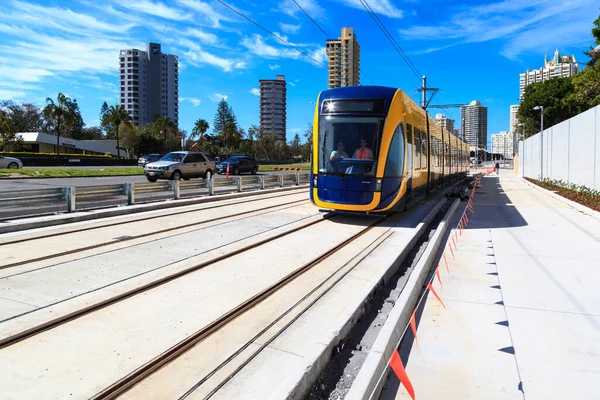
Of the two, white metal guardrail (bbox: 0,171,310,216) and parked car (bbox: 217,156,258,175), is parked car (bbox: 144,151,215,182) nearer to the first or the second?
white metal guardrail (bbox: 0,171,310,216)

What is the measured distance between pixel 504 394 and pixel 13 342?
13.9 ft

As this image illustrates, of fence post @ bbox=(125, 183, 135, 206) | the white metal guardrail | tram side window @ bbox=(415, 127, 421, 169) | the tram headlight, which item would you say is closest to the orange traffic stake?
the tram headlight

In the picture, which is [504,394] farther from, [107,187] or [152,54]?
[152,54]

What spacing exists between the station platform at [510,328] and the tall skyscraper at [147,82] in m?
164

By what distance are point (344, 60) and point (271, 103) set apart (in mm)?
136733

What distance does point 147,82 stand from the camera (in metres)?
169

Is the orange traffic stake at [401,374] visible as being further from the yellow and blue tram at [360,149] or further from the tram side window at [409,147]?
the tram side window at [409,147]

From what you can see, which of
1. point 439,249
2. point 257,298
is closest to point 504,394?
point 257,298

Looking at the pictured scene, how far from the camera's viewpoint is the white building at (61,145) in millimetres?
72656

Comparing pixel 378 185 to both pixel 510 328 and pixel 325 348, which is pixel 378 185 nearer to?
pixel 510 328

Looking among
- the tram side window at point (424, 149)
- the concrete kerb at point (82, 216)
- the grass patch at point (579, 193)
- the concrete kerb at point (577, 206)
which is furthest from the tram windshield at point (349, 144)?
the grass patch at point (579, 193)

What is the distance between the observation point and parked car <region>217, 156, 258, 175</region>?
1447 inches

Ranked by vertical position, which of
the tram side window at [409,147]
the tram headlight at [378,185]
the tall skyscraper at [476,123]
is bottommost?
the tram headlight at [378,185]

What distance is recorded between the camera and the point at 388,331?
4051mm
